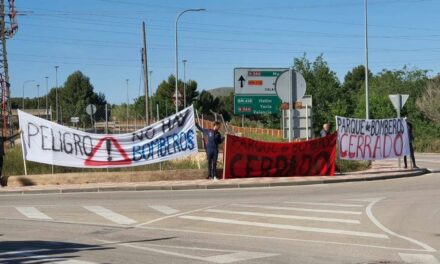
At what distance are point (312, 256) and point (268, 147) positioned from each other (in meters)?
12.6

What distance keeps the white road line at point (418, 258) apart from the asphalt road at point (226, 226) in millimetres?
13

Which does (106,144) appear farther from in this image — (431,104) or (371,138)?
(431,104)

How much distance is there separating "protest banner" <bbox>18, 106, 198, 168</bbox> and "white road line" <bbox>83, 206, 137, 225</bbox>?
6286 millimetres

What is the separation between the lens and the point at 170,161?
22.2 m

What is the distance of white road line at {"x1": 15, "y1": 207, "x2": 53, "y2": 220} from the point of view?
1289 centimetres

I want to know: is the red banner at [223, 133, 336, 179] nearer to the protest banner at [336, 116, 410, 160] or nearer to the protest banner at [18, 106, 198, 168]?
the protest banner at [336, 116, 410, 160]

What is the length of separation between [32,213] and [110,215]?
1.86 metres

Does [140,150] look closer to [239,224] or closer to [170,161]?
[170,161]

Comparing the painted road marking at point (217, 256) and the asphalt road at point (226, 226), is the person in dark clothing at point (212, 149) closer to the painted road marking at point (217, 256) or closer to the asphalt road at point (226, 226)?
the asphalt road at point (226, 226)

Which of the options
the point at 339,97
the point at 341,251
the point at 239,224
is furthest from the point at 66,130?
the point at 339,97

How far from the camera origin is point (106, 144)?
811 inches

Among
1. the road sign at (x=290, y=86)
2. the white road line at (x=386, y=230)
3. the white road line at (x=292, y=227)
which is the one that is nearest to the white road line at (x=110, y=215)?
the white road line at (x=292, y=227)

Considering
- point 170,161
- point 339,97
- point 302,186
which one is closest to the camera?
point 302,186

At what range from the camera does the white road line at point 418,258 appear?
8.03 m
